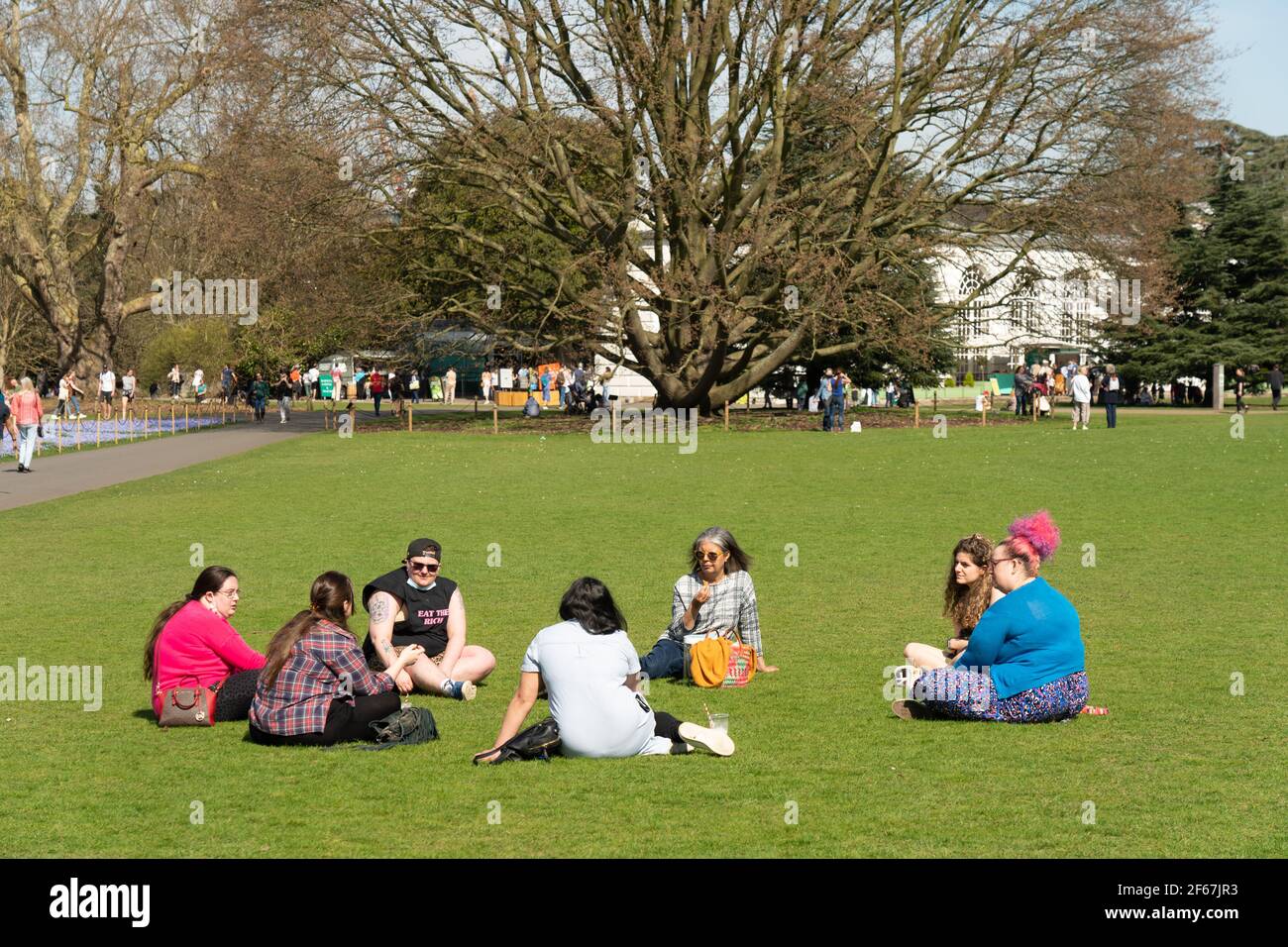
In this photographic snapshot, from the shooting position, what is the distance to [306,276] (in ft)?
158

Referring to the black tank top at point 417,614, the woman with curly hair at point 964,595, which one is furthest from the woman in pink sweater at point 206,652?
the woman with curly hair at point 964,595

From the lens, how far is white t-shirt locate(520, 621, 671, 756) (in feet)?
29.4

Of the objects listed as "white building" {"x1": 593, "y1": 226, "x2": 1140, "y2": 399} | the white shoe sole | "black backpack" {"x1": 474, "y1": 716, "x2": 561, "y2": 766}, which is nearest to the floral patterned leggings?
the white shoe sole

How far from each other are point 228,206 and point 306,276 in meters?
3.53

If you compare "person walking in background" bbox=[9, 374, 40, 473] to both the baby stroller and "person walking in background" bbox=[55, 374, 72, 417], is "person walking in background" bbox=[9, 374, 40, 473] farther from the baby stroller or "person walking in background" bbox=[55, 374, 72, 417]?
the baby stroller

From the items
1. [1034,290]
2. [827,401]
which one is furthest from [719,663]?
[1034,290]

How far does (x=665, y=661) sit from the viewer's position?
1172 centimetres

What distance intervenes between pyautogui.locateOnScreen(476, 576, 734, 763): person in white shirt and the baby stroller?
51.8 metres

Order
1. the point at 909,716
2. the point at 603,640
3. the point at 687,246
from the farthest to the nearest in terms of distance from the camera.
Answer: the point at 687,246 < the point at 909,716 < the point at 603,640

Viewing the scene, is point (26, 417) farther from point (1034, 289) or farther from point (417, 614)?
point (1034, 289)

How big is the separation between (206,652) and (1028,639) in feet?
17.3

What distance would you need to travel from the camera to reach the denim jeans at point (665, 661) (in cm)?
1170
